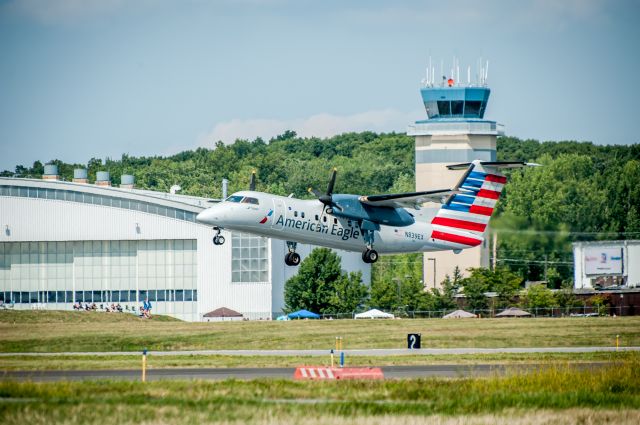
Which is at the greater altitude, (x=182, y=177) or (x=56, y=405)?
(x=182, y=177)

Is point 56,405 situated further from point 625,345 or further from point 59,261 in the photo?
point 59,261

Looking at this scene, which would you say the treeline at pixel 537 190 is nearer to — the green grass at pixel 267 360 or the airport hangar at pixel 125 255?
the green grass at pixel 267 360

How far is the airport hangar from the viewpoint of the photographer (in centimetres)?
10838

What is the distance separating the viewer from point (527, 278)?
121688mm

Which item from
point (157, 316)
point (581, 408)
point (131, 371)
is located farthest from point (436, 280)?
point (581, 408)

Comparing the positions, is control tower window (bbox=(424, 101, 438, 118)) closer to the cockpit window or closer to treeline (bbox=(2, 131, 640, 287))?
treeline (bbox=(2, 131, 640, 287))

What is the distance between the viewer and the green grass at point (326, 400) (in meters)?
33.7

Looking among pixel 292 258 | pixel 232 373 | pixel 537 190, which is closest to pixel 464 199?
pixel 292 258

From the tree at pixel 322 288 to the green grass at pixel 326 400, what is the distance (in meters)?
65.8

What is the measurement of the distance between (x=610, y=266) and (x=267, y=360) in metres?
58.9

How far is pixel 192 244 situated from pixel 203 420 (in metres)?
77.4

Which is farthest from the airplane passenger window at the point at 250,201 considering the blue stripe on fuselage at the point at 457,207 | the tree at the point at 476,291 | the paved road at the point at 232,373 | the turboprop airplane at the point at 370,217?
the tree at the point at 476,291

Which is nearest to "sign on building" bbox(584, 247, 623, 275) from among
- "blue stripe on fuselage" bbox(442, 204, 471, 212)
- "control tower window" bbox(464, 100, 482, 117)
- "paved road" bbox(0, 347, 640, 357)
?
"control tower window" bbox(464, 100, 482, 117)

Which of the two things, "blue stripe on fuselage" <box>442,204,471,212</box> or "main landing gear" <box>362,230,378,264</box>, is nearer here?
"main landing gear" <box>362,230,378,264</box>
